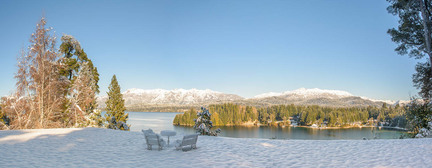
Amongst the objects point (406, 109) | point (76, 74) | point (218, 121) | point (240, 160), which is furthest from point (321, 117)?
point (240, 160)

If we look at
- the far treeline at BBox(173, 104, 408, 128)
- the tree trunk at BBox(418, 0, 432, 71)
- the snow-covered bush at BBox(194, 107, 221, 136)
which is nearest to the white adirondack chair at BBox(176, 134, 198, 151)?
the snow-covered bush at BBox(194, 107, 221, 136)

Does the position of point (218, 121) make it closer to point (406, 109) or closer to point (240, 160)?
point (406, 109)

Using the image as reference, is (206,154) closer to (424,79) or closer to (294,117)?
(424,79)

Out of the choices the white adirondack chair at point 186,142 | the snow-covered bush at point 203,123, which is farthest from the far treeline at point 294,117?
the white adirondack chair at point 186,142

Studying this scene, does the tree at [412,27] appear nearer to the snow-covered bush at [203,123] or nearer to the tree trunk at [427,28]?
the tree trunk at [427,28]

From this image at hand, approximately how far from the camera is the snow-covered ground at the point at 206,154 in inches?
256

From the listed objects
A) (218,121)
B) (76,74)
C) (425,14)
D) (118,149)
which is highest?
(425,14)

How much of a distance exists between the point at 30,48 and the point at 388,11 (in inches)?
897

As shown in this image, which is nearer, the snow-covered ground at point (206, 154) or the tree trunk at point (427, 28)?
the snow-covered ground at point (206, 154)

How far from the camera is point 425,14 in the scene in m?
14.1

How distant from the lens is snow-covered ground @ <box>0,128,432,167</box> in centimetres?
649

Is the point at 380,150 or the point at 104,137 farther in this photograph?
the point at 104,137

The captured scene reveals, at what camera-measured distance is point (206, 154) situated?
25.1ft

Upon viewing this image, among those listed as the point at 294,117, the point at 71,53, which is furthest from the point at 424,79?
the point at 294,117
